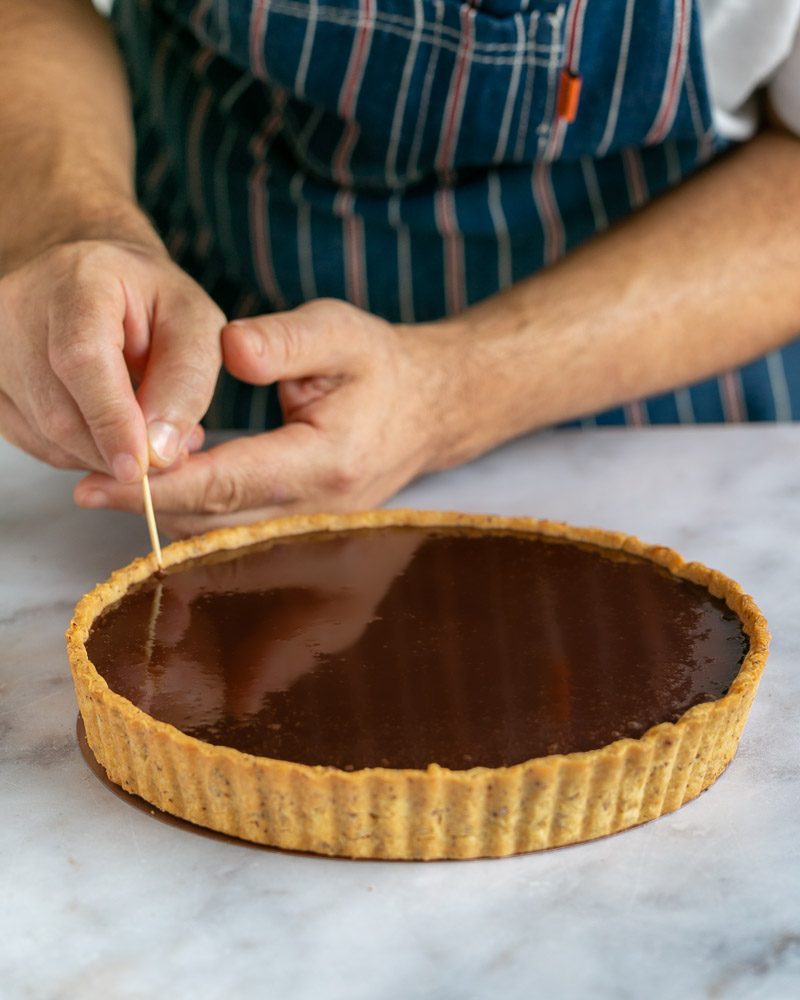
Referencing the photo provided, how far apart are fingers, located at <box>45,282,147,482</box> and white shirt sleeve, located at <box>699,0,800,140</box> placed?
40.5 inches

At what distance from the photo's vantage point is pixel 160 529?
183 cm

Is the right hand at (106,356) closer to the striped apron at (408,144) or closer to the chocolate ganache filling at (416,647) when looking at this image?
the chocolate ganache filling at (416,647)

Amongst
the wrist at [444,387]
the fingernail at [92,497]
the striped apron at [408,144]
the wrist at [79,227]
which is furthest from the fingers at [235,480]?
the striped apron at [408,144]

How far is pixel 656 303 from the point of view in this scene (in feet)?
6.88

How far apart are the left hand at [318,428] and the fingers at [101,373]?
13 centimetres

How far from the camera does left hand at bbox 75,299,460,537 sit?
5.56 ft

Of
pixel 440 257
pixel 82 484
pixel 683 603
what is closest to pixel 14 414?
pixel 82 484

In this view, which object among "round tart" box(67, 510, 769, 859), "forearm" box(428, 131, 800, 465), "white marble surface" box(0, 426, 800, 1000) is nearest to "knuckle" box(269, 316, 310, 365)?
"round tart" box(67, 510, 769, 859)

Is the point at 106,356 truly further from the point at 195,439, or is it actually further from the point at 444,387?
the point at 444,387

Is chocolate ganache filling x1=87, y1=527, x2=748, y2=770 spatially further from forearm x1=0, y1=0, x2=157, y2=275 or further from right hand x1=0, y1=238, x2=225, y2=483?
forearm x1=0, y1=0, x2=157, y2=275

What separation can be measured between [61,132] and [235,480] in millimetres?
725

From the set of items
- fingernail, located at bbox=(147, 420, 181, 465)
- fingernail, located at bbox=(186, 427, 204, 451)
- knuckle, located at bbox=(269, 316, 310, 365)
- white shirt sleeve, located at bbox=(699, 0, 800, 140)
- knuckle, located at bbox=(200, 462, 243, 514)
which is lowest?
knuckle, located at bbox=(200, 462, 243, 514)

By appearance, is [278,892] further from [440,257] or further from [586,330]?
[440,257]

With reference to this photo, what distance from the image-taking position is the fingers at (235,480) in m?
1.69
